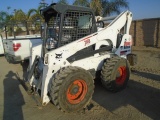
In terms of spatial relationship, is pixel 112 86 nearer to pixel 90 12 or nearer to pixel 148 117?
pixel 148 117

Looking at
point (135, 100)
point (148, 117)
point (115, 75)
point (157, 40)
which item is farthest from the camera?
point (157, 40)

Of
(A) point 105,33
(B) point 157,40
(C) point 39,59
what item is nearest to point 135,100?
(A) point 105,33

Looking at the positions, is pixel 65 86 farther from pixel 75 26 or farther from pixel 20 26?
pixel 20 26

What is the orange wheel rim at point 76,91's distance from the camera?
4.05 m

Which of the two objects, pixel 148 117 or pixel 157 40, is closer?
pixel 148 117

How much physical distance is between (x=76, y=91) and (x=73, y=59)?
0.77 metres

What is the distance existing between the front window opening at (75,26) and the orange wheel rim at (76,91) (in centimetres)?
105

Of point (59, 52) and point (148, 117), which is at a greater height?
point (59, 52)

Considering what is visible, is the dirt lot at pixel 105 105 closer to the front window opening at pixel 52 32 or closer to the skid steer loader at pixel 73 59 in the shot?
the skid steer loader at pixel 73 59

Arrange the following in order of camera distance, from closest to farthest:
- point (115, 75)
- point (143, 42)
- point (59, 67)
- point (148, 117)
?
1. point (148, 117)
2. point (59, 67)
3. point (115, 75)
4. point (143, 42)

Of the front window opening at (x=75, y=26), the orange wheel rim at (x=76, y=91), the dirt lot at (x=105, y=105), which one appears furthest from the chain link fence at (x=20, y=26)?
the orange wheel rim at (x=76, y=91)

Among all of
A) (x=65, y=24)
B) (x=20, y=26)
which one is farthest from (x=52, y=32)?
(x=20, y=26)

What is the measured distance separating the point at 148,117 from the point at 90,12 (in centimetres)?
292

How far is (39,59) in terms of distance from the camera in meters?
4.98
